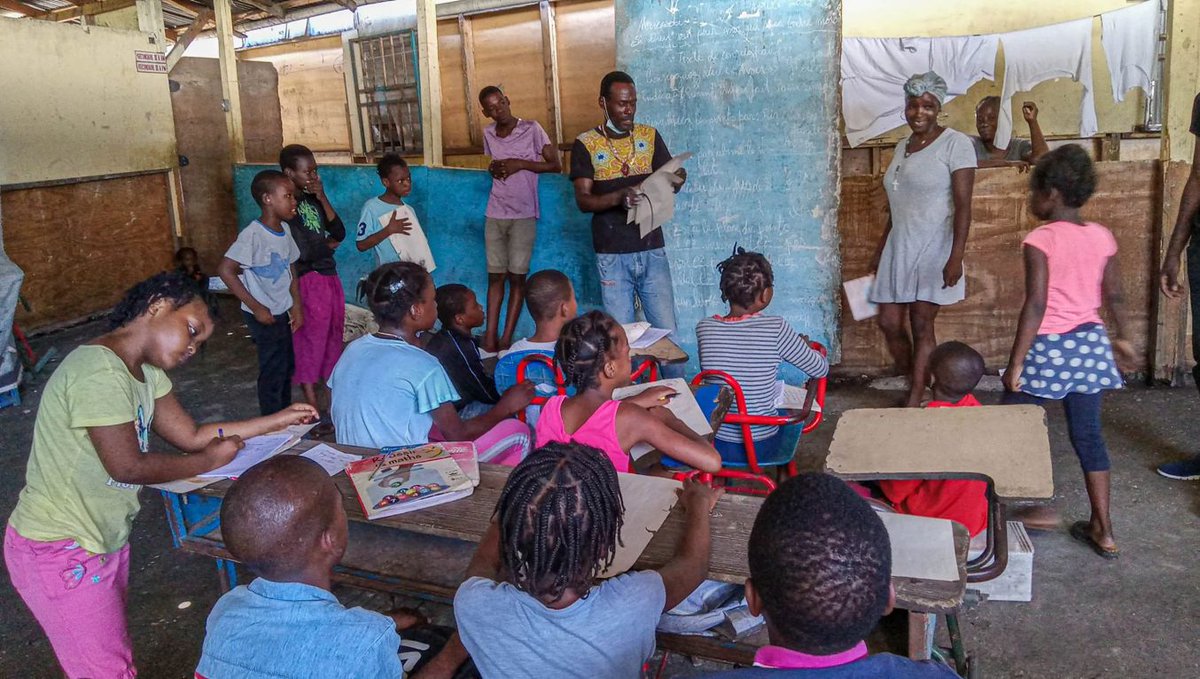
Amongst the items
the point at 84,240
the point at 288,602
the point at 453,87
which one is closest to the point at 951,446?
the point at 288,602

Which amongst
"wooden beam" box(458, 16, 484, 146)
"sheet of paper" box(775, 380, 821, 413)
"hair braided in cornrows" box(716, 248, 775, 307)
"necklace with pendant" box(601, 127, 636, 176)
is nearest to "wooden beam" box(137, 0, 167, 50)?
"wooden beam" box(458, 16, 484, 146)

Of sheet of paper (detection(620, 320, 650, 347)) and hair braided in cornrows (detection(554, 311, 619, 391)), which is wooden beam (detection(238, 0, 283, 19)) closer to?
sheet of paper (detection(620, 320, 650, 347))

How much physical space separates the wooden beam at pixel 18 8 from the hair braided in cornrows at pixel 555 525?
11.6 m

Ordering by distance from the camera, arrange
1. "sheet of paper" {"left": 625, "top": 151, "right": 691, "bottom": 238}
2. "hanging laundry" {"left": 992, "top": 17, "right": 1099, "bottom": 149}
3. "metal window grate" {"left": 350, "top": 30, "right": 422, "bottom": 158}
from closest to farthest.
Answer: "sheet of paper" {"left": 625, "top": 151, "right": 691, "bottom": 238}
"hanging laundry" {"left": 992, "top": 17, "right": 1099, "bottom": 149}
"metal window grate" {"left": 350, "top": 30, "right": 422, "bottom": 158}

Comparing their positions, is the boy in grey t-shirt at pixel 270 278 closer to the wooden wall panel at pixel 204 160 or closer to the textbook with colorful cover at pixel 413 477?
the textbook with colorful cover at pixel 413 477

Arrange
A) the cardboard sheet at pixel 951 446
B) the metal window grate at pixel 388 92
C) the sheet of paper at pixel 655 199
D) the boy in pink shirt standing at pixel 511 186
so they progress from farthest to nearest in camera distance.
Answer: the metal window grate at pixel 388 92
the boy in pink shirt standing at pixel 511 186
the sheet of paper at pixel 655 199
the cardboard sheet at pixel 951 446

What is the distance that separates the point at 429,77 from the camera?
21.4 feet

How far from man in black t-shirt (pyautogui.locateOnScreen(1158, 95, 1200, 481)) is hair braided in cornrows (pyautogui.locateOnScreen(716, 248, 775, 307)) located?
1.82 m

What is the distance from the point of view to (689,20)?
5.37 metres

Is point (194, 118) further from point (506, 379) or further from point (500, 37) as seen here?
point (506, 379)

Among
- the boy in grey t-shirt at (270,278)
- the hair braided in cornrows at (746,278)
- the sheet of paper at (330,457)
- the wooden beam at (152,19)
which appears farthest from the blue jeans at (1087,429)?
the wooden beam at (152,19)

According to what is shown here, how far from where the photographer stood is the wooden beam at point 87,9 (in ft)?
31.1

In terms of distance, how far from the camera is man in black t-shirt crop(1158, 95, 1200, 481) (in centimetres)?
376

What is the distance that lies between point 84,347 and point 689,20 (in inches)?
163
